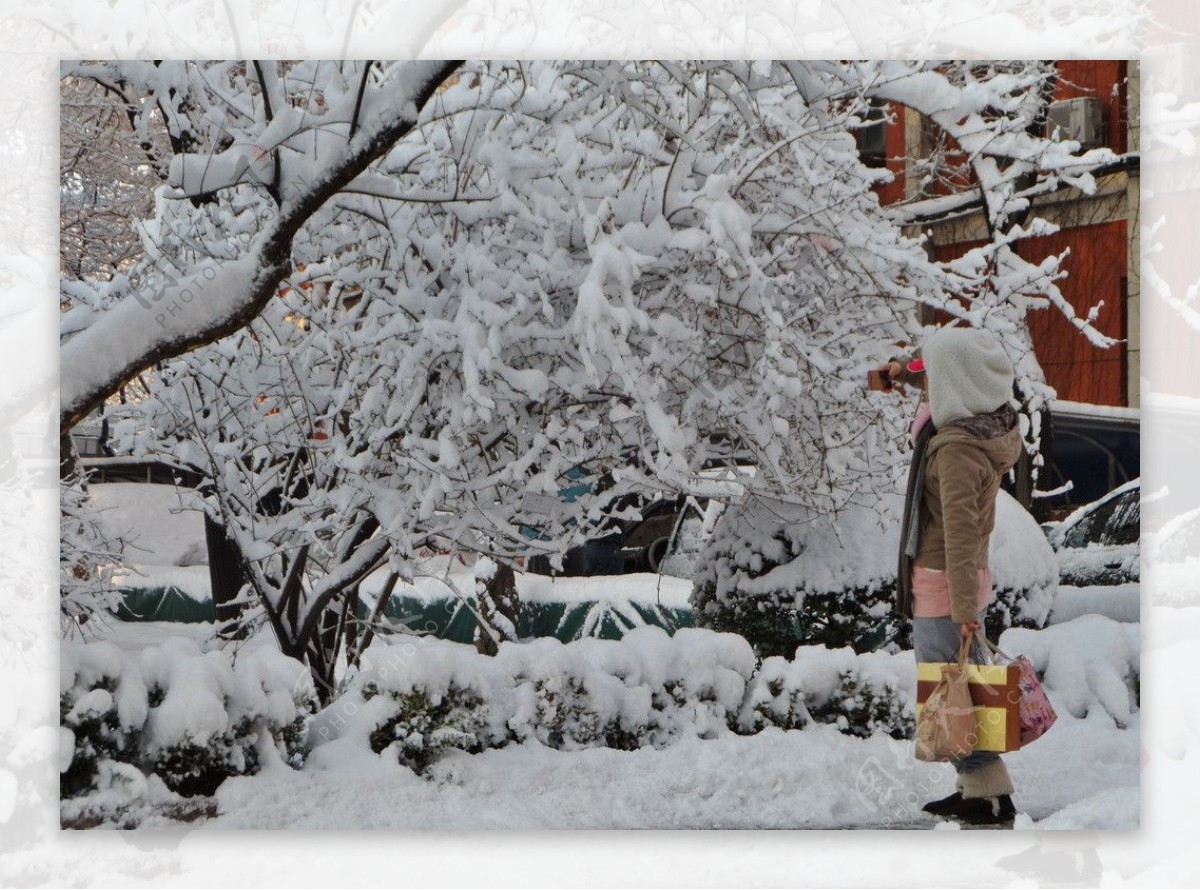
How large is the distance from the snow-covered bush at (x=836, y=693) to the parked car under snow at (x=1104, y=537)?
2.19 ft

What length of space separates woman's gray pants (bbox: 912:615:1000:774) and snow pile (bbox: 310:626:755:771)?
61 centimetres

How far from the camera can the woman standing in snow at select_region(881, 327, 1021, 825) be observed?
168 inches

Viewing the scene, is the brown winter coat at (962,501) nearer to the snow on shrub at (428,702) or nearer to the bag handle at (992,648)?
the bag handle at (992,648)

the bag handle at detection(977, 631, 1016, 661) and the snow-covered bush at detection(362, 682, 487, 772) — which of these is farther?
the snow-covered bush at detection(362, 682, 487, 772)

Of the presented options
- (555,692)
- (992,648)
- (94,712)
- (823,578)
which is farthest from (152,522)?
(992,648)

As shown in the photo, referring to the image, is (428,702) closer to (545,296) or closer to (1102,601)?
(545,296)

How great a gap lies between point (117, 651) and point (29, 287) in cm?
127

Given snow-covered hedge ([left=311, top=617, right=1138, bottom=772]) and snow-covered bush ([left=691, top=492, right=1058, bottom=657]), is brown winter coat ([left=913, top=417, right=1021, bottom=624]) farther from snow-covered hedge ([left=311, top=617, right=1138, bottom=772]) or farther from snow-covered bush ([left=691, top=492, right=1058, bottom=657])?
snow-covered hedge ([left=311, top=617, right=1138, bottom=772])

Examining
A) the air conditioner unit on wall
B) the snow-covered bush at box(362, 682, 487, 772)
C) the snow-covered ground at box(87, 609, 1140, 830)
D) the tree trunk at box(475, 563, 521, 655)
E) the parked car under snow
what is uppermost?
the air conditioner unit on wall

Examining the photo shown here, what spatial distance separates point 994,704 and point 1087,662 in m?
0.60

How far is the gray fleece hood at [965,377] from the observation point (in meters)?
4.37

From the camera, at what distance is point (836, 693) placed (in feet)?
15.3

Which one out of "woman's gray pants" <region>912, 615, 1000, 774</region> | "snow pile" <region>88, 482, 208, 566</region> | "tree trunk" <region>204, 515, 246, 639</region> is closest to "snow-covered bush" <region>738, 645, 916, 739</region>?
"woman's gray pants" <region>912, 615, 1000, 774</region>

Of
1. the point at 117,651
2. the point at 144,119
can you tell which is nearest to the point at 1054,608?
the point at 117,651
